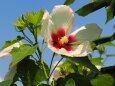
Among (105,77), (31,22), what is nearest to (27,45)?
(31,22)

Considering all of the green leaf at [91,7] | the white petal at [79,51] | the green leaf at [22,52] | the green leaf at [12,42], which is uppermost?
the green leaf at [91,7]

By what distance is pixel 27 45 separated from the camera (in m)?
1.50

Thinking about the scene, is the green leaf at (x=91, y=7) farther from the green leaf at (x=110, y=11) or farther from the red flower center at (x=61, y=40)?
the red flower center at (x=61, y=40)

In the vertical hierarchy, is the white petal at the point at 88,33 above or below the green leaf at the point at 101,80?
above

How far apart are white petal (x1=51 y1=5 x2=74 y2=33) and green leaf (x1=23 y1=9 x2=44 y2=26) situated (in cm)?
6

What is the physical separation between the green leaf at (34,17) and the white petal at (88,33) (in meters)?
0.16

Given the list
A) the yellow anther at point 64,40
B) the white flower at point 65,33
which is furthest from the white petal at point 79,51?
the yellow anther at point 64,40

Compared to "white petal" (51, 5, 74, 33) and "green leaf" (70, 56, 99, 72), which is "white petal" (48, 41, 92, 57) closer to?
"green leaf" (70, 56, 99, 72)

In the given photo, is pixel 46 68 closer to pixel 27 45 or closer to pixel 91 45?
→ pixel 27 45

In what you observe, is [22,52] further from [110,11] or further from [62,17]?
[110,11]

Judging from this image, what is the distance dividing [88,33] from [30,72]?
338 mm

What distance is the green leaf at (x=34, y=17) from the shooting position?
147 cm

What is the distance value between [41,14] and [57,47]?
16 cm

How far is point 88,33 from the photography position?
1.46m
